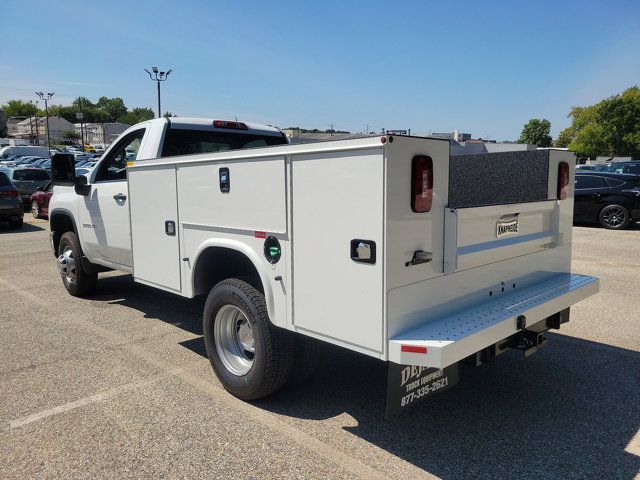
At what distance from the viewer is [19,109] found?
563ft

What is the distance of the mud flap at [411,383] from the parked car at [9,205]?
587 inches

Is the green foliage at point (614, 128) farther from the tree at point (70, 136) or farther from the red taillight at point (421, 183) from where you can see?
the tree at point (70, 136)

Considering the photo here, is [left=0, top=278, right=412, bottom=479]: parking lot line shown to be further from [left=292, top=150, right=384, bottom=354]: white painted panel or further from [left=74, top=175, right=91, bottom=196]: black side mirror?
[left=74, top=175, right=91, bottom=196]: black side mirror

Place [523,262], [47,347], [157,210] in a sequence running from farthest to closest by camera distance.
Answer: [47,347]
[157,210]
[523,262]

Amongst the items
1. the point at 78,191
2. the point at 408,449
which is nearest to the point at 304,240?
the point at 408,449

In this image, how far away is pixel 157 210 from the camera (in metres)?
4.59

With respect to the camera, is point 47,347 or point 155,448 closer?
point 155,448

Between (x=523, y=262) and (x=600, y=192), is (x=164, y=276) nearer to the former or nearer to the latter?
(x=523, y=262)

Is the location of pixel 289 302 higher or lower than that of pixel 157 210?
lower

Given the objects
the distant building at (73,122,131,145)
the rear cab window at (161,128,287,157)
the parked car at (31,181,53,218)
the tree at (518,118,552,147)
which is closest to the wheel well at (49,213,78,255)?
the rear cab window at (161,128,287,157)

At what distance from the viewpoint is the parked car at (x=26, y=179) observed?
19.0 meters

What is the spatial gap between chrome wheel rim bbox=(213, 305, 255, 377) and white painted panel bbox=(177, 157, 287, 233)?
71 cm

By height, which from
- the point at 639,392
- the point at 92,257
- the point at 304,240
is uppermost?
the point at 304,240

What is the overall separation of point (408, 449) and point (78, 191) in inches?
182
